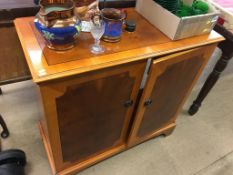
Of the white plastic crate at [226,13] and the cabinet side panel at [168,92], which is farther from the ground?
the white plastic crate at [226,13]

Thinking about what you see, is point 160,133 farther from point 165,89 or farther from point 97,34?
point 97,34

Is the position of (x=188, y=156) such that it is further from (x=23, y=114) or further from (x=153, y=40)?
(x=23, y=114)

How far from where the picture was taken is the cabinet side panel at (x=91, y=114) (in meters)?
0.77

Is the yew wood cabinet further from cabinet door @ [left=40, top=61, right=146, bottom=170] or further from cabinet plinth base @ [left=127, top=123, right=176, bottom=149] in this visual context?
cabinet plinth base @ [left=127, top=123, right=176, bottom=149]

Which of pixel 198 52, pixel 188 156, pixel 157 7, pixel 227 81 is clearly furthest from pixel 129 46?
pixel 227 81

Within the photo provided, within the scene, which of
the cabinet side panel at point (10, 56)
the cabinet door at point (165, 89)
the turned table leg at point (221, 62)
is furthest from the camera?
the turned table leg at point (221, 62)

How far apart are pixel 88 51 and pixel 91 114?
0.91ft

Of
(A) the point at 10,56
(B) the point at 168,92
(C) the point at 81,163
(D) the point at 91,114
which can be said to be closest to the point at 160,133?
(B) the point at 168,92

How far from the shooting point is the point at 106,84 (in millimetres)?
802

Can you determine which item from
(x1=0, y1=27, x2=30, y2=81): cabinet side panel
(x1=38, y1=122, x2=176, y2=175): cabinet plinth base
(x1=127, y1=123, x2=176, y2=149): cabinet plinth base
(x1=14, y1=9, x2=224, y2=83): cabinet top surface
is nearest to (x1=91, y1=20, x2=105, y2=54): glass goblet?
(x1=14, y1=9, x2=224, y2=83): cabinet top surface

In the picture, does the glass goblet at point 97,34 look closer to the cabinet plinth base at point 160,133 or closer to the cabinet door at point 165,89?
the cabinet door at point 165,89

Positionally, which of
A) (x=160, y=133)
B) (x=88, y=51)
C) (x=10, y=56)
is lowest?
(x=160, y=133)

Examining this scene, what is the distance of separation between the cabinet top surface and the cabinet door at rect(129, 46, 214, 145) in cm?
5

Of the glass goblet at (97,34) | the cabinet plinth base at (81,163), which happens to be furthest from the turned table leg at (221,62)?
the glass goblet at (97,34)
